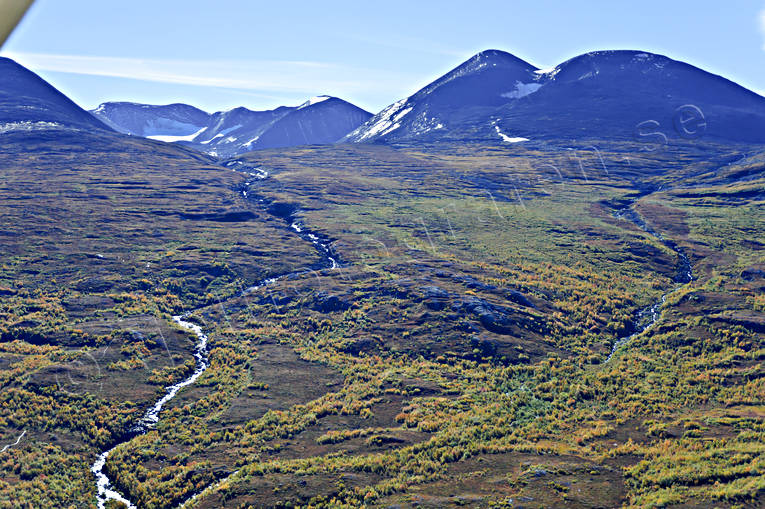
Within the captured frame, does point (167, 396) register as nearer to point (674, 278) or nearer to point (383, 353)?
point (383, 353)

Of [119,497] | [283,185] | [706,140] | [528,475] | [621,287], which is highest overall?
[706,140]

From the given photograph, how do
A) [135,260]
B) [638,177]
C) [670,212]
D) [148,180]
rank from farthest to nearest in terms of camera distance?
[638,177] → [148,180] → [670,212] → [135,260]

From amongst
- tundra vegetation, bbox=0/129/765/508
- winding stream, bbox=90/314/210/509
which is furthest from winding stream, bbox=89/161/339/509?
tundra vegetation, bbox=0/129/765/508

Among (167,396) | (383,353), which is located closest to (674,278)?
(383,353)

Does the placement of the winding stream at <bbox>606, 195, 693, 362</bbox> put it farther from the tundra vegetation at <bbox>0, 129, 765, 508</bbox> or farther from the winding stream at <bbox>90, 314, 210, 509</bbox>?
the winding stream at <bbox>90, 314, 210, 509</bbox>

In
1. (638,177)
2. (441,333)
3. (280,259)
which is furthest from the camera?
(638,177)

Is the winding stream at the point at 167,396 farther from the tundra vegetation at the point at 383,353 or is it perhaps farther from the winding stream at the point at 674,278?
the winding stream at the point at 674,278

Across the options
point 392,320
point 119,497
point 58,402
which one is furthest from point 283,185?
point 119,497

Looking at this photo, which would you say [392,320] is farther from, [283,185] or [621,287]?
[283,185]
